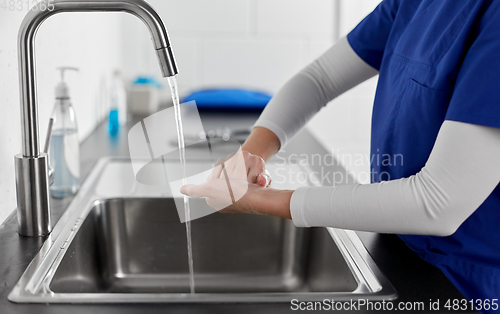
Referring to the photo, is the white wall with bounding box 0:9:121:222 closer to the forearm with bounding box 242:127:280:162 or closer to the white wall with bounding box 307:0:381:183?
the forearm with bounding box 242:127:280:162

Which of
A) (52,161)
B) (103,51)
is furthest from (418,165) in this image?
(103,51)

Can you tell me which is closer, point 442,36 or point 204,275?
point 442,36

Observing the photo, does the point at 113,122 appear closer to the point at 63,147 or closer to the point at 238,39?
the point at 63,147

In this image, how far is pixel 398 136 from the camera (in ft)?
2.65

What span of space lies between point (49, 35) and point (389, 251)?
0.88m

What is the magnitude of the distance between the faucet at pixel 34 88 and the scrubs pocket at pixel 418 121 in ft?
1.19

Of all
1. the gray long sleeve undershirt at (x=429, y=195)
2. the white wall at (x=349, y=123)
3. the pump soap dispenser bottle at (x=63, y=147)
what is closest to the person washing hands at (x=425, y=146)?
the gray long sleeve undershirt at (x=429, y=195)

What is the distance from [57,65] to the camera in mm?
1228

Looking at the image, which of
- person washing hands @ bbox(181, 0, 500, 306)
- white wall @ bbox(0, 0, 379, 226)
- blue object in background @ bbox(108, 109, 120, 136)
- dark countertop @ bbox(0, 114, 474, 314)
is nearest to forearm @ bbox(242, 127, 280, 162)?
person washing hands @ bbox(181, 0, 500, 306)

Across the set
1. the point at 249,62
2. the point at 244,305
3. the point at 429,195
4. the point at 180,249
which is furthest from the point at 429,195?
the point at 249,62

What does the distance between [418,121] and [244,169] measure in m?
0.28

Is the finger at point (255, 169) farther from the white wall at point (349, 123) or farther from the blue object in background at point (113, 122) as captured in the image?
the white wall at point (349, 123)

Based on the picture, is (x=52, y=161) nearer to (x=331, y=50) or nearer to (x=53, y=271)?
(x=53, y=271)

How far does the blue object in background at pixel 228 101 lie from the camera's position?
195 centimetres
